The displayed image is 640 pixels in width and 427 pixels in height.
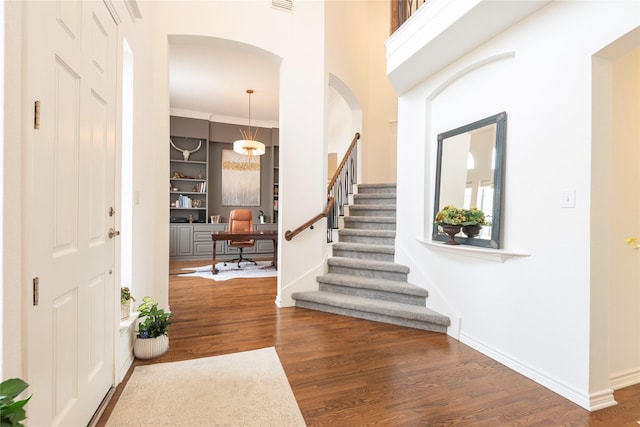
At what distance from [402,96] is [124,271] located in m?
3.42

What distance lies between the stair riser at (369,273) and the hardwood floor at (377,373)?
2.17ft

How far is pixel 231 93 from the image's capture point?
5.93 metres

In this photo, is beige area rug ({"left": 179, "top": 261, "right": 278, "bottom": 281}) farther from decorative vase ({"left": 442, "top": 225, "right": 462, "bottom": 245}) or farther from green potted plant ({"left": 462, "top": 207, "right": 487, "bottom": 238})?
green potted plant ({"left": 462, "top": 207, "right": 487, "bottom": 238})

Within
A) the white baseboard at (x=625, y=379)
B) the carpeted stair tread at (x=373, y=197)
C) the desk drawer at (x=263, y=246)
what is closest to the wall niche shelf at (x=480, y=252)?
the white baseboard at (x=625, y=379)

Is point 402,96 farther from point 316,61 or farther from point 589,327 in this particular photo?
point 589,327

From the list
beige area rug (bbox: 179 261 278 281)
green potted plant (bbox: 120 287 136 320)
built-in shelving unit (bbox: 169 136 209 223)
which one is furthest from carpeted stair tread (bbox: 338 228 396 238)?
built-in shelving unit (bbox: 169 136 209 223)

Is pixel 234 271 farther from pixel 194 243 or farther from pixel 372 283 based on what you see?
pixel 372 283

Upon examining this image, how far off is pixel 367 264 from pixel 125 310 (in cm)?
251

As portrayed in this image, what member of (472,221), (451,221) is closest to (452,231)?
(451,221)

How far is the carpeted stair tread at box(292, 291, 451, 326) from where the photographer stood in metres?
2.95

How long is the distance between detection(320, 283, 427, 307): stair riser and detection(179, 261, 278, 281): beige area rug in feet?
6.40

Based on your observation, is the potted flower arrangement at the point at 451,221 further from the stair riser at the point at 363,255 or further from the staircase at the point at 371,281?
the stair riser at the point at 363,255

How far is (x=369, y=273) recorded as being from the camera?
3.72 metres

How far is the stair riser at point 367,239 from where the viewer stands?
4.03 meters
